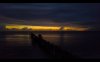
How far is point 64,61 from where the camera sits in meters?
4.42

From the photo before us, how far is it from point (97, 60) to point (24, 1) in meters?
1.35

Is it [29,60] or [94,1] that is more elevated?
[94,1]

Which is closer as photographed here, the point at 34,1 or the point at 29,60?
the point at 34,1

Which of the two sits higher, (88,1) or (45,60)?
(88,1)

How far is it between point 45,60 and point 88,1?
105 cm

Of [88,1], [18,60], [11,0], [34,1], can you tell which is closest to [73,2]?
[88,1]

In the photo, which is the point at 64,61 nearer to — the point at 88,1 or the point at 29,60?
the point at 29,60

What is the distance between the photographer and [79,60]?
452 cm

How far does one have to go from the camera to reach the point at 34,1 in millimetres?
3926

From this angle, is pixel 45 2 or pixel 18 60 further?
pixel 18 60

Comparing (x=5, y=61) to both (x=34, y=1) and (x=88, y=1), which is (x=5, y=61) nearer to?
(x=34, y=1)

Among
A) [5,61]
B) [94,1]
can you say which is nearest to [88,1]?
[94,1]

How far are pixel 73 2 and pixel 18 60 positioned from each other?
1.15m

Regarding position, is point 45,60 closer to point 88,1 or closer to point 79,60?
point 79,60
